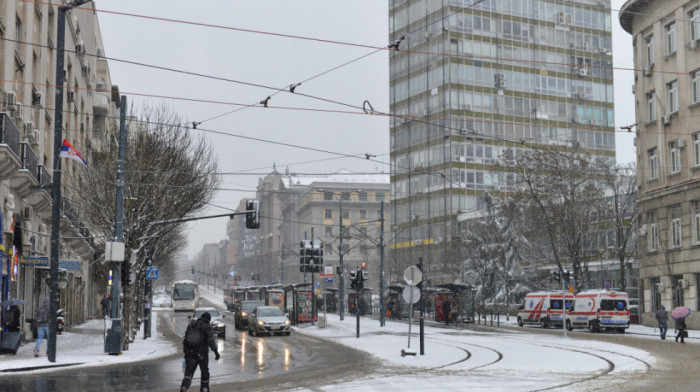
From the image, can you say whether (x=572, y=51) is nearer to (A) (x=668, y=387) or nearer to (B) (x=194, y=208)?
(B) (x=194, y=208)

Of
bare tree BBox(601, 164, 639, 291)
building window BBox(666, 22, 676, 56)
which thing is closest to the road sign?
bare tree BBox(601, 164, 639, 291)

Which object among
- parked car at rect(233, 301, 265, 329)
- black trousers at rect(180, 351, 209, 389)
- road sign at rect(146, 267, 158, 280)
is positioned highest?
road sign at rect(146, 267, 158, 280)

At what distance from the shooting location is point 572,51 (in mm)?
87875

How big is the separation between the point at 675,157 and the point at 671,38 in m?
6.53

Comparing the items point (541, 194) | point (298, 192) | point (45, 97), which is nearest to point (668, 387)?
point (45, 97)

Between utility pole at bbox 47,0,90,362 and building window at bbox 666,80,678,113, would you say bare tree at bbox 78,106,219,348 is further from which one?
building window at bbox 666,80,678,113

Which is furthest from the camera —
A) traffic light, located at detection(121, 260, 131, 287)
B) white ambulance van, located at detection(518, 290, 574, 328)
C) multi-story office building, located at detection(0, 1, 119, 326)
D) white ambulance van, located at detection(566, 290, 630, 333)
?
white ambulance van, located at detection(518, 290, 574, 328)

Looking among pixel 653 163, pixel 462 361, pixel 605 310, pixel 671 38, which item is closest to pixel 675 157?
pixel 653 163

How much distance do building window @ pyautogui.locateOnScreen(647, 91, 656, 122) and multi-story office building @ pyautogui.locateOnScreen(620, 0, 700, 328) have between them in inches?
2.2

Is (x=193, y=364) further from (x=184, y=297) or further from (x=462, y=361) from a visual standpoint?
(x=184, y=297)

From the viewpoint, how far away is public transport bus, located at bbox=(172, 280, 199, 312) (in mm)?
80250

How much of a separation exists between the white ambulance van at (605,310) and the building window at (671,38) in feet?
44.5

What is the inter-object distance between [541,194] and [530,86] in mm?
34469

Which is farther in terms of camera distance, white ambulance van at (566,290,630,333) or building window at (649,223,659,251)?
building window at (649,223,659,251)
